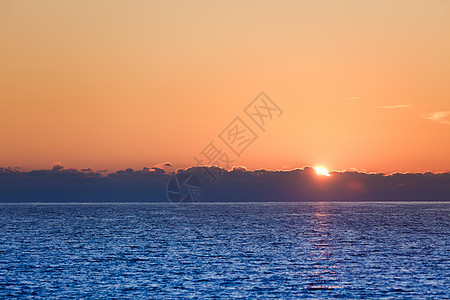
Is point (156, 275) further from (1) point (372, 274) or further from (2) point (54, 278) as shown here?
(1) point (372, 274)

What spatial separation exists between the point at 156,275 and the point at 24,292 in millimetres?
14909

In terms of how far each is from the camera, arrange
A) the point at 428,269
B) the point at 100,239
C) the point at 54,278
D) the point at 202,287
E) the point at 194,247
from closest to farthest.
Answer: the point at 202,287
the point at 54,278
the point at 428,269
the point at 194,247
the point at 100,239

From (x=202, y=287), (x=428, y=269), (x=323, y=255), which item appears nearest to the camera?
(x=202, y=287)

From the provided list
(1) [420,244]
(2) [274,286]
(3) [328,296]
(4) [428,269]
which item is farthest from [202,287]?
(1) [420,244]

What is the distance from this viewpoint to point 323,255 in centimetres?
7975

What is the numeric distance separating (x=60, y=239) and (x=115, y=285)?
193ft

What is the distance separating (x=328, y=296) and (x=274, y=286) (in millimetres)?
6399

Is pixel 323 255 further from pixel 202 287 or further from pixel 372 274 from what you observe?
pixel 202 287

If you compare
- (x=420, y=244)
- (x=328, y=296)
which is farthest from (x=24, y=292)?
(x=420, y=244)

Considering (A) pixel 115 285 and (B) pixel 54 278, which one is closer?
(A) pixel 115 285

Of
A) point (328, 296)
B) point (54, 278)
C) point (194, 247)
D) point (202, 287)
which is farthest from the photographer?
point (194, 247)

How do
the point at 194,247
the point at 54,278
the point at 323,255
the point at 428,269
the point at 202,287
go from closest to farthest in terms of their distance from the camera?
the point at 202,287 → the point at 54,278 → the point at 428,269 → the point at 323,255 → the point at 194,247

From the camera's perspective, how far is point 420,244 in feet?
319

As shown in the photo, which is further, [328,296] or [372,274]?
[372,274]
